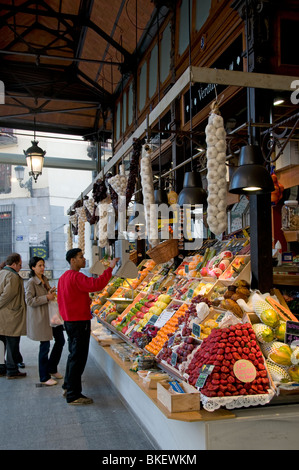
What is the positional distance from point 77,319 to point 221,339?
2.18 m

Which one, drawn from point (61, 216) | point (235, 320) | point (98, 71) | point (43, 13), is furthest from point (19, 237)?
point (235, 320)

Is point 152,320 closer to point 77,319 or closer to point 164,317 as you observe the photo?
point 164,317

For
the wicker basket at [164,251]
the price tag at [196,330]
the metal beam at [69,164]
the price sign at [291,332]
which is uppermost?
the metal beam at [69,164]

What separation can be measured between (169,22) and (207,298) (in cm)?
396

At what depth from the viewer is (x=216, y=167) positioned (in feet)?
10.1

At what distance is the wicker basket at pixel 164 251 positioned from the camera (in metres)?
5.39

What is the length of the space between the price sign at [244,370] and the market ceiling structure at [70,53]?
4848 millimetres

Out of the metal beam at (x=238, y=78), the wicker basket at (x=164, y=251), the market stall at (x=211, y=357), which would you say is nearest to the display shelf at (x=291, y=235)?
the market stall at (x=211, y=357)

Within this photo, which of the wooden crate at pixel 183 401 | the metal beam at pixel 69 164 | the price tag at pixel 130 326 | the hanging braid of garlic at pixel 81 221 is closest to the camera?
the wooden crate at pixel 183 401

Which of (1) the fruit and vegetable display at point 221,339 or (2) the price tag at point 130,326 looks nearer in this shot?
(1) the fruit and vegetable display at point 221,339

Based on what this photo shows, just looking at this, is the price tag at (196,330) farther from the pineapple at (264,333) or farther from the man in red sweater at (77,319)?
the man in red sweater at (77,319)

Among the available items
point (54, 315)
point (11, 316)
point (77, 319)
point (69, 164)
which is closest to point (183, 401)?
point (77, 319)

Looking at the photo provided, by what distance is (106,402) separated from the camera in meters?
4.68
